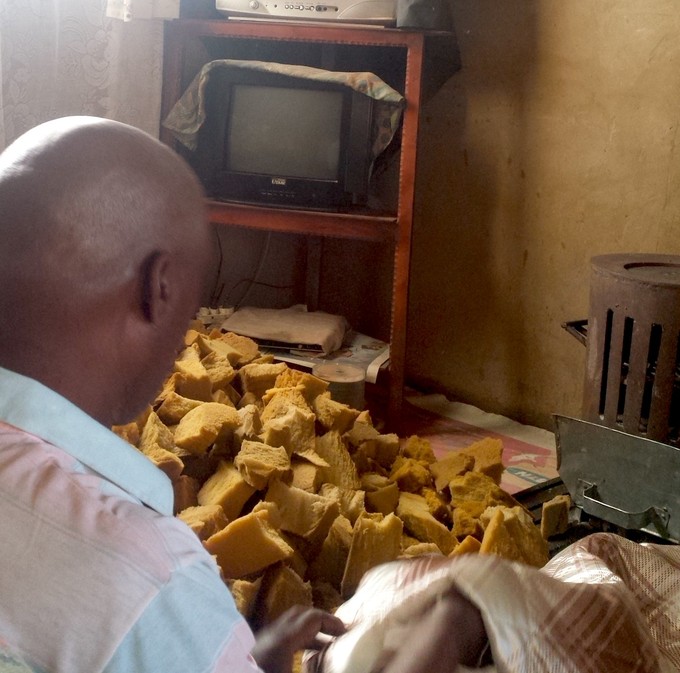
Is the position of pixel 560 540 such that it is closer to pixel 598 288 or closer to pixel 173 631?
pixel 598 288

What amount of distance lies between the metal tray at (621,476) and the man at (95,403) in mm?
1114

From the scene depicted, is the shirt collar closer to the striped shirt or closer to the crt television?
the striped shirt

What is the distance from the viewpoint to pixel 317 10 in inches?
98.7

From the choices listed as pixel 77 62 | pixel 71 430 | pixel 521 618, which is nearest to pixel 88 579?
pixel 71 430

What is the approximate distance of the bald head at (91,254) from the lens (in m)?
0.59

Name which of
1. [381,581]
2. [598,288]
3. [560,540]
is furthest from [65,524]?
[598,288]

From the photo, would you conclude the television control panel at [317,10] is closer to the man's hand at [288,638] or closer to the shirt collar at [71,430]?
the man's hand at [288,638]

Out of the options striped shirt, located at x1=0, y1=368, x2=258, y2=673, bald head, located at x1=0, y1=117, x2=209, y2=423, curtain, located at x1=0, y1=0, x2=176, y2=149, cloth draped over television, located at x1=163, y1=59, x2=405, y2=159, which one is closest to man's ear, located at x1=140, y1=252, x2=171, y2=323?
bald head, located at x1=0, y1=117, x2=209, y2=423

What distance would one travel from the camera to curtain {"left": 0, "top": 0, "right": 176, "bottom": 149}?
7.33 feet

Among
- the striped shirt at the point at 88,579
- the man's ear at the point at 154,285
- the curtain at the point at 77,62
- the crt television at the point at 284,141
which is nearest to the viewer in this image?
the striped shirt at the point at 88,579

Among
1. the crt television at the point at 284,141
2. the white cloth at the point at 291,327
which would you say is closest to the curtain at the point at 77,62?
the crt television at the point at 284,141

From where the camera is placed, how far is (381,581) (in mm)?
1039

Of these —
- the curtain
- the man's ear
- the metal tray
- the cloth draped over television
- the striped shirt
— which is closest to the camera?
the striped shirt

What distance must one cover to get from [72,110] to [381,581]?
188 centimetres
